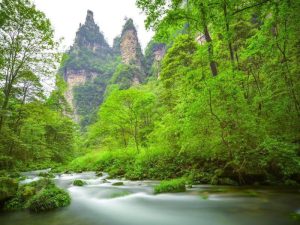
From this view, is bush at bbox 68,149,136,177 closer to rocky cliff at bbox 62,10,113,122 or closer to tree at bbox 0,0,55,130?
tree at bbox 0,0,55,130

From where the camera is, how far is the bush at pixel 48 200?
7539 millimetres

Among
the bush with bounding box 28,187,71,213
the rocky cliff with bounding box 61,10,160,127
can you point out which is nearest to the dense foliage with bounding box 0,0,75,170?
the bush with bounding box 28,187,71,213

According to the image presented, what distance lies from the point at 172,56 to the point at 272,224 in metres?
18.6

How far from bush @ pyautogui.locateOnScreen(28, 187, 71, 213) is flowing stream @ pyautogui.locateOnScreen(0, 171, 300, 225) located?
311 millimetres

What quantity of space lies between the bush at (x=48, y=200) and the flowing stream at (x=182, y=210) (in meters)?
0.31

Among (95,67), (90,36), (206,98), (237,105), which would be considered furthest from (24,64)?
(90,36)

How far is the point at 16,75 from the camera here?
1302cm

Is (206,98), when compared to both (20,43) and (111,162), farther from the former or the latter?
(111,162)

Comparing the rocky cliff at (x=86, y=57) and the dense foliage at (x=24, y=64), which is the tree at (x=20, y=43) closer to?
the dense foliage at (x=24, y=64)

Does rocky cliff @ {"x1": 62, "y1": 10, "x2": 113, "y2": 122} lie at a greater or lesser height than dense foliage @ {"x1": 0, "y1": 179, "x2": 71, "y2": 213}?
greater

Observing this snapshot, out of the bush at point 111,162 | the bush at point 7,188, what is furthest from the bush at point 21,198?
the bush at point 111,162

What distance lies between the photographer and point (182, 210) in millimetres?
6949

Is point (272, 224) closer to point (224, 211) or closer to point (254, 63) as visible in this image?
point (224, 211)

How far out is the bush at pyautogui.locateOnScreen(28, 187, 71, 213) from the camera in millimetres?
7539
